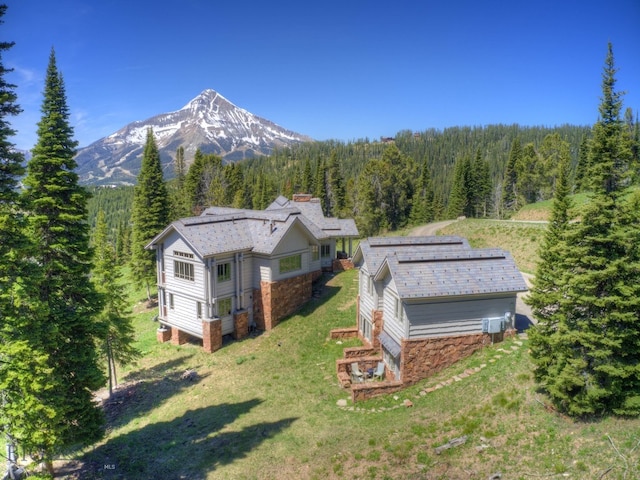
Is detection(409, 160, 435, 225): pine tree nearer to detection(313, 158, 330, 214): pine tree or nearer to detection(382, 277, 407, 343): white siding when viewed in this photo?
detection(313, 158, 330, 214): pine tree

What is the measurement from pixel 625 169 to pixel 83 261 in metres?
21.2

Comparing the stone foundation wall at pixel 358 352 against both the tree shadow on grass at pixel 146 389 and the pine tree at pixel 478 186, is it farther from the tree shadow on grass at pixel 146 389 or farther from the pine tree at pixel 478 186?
the pine tree at pixel 478 186

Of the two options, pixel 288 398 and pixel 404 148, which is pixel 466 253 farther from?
pixel 404 148

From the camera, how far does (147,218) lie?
43875mm

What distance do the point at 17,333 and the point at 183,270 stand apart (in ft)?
51.7

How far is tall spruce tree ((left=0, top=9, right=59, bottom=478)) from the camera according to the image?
1286 centimetres

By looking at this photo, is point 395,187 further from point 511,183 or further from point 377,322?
point 377,322

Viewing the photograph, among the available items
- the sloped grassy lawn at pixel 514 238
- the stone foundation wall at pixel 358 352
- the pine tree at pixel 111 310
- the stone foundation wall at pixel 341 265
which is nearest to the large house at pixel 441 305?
the stone foundation wall at pixel 358 352

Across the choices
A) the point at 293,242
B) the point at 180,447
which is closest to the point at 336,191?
the point at 293,242

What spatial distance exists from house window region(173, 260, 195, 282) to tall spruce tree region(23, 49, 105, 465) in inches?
379

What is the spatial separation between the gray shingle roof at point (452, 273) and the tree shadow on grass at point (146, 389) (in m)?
13.6

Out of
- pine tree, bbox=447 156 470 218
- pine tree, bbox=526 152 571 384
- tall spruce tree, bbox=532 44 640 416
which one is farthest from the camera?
pine tree, bbox=447 156 470 218

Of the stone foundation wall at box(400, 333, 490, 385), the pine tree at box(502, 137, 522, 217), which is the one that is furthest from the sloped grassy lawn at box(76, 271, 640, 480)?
the pine tree at box(502, 137, 522, 217)

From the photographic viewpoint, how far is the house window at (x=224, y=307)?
2880cm
